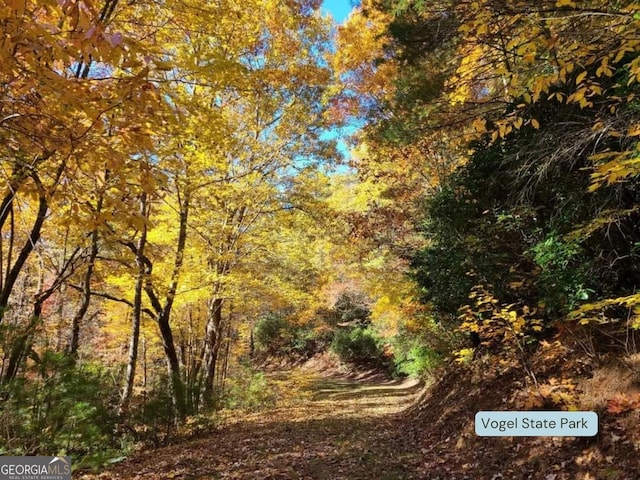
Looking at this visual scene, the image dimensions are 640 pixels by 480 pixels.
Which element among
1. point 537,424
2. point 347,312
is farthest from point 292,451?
point 347,312

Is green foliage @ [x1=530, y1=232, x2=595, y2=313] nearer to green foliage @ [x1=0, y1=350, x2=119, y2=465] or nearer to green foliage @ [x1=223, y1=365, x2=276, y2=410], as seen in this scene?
green foliage @ [x1=0, y1=350, x2=119, y2=465]

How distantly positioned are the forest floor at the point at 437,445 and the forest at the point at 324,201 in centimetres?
5

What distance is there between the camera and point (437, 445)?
6941 millimetres

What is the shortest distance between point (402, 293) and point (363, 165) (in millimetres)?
3910

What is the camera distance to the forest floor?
14.1 ft

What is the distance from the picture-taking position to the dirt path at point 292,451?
5.72 meters

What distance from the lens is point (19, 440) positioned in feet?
15.1

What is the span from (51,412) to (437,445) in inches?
219

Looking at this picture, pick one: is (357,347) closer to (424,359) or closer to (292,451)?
(424,359)

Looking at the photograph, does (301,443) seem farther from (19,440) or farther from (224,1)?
(224,1)

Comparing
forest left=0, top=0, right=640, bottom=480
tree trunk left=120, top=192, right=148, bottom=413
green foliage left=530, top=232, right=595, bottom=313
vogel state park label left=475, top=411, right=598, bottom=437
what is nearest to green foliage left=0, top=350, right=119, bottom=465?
forest left=0, top=0, right=640, bottom=480

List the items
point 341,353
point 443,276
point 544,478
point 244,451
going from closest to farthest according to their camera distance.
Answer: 1. point 544,478
2. point 244,451
3. point 443,276
4. point 341,353

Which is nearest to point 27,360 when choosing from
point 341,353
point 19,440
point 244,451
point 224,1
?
point 19,440

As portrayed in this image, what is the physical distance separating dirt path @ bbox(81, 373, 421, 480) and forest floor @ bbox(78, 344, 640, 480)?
2 cm
